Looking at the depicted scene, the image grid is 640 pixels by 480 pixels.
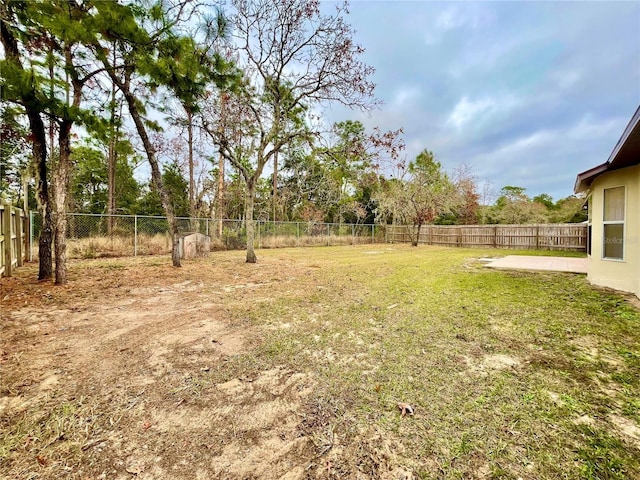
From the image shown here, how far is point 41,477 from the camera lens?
4.29 ft

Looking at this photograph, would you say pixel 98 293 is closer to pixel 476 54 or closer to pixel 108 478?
pixel 108 478

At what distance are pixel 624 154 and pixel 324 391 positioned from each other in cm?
570

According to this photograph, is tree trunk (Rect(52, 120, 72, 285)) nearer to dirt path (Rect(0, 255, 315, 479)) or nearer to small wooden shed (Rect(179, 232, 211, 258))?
dirt path (Rect(0, 255, 315, 479))

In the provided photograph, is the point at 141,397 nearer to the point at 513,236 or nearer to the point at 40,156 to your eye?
the point at 40,156

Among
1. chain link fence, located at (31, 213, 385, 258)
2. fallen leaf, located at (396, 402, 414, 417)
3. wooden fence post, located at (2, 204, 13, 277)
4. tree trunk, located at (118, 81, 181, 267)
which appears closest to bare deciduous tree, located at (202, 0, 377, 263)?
tree trunk, located at (118, 81, 181, 267)

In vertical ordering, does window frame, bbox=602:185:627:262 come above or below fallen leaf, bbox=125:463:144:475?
above

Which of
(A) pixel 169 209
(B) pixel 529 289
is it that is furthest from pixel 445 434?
(A) pixel 169 209

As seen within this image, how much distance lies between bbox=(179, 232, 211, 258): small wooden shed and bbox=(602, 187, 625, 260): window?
34.6 feet

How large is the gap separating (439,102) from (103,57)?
15.7 m

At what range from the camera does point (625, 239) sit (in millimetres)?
4758

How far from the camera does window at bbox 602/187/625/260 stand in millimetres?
4949

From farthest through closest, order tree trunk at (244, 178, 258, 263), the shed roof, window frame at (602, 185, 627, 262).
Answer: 1. tree trunk at (244, 178, 258, 263)
2. window frame at (602, 185, 627, 262)
3. the shed roof

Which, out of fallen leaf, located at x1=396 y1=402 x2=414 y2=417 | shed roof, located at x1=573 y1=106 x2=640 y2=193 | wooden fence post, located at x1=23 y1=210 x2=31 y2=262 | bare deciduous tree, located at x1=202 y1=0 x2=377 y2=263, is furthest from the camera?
wooden fence post, located at x1=23 y1=210 x2=31 y2=262

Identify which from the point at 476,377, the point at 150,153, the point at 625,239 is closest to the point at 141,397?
the point at 476,377
